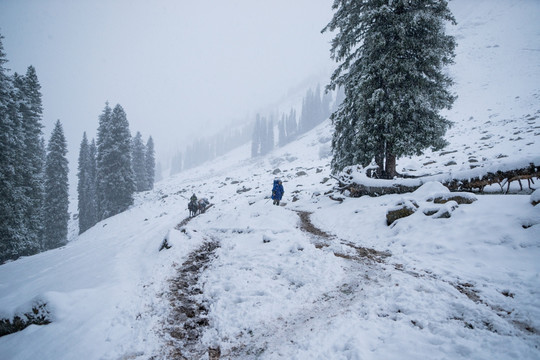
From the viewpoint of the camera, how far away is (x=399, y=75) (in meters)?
11.9

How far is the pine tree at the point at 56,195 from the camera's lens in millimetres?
30672

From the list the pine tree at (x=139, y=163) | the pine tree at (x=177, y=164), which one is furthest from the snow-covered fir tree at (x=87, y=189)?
the pine tree at (x=177, y=164)

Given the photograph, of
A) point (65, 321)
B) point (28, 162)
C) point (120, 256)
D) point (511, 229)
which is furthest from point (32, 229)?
point (511, 229)

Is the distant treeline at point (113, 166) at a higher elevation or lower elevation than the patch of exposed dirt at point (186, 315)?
higher

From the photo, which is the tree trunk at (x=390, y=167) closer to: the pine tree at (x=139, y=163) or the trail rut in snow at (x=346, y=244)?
the trail rut in snow at (x=346, y=244)

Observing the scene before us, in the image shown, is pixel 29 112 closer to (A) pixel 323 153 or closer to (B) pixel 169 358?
(B) pixel 169 358

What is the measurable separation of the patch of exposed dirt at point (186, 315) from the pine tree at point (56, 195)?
112 ft

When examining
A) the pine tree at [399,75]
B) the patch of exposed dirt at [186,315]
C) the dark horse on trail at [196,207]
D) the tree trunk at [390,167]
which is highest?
the pine tree at [399,75]

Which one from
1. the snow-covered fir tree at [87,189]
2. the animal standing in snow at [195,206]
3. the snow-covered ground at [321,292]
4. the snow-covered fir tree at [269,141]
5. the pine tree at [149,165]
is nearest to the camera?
the snow-covered ground at [321,292]

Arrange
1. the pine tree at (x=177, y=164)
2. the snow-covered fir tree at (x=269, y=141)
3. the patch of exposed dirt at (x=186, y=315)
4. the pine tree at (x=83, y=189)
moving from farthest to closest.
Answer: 1. the pine tree at (x=177, y=164)
2. the snow-covered fir tree at (x=269, y=141)
3. the pine tree at (x=83, y=189)
4. the patch of exposed dirt at (x=186, y=315)

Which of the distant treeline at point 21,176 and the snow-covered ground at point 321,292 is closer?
the snow-covered ground at point 321,292

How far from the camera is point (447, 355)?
2961mm

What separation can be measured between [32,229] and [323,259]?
89.5ft

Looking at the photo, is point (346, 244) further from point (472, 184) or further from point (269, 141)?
point (269, 141)
